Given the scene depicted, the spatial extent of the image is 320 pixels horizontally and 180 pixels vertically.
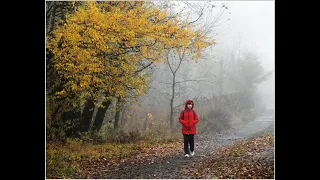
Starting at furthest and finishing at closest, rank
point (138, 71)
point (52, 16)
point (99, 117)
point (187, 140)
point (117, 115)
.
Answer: point (99, 117), point (117, 115), point (138, 71), point (52, 16), point (187, 140)

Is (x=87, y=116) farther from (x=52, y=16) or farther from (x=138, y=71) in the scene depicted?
(x=52, y=16)

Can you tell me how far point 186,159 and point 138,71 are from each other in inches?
120

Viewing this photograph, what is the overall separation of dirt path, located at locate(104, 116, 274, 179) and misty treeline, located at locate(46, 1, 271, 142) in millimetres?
409

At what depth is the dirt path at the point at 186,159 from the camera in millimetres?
7355

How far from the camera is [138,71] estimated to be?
9656 mm

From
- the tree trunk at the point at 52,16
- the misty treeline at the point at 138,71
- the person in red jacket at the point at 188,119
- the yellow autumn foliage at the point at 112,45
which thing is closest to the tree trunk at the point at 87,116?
the misty treeline at the point at 138,71

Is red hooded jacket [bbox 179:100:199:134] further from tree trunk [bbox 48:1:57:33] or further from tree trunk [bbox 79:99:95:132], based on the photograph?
tree trunk [bbox 48:1:57:33]

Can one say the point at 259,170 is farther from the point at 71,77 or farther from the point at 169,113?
the point at 71,77

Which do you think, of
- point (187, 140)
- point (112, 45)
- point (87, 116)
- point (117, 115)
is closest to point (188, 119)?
point (187, 140)

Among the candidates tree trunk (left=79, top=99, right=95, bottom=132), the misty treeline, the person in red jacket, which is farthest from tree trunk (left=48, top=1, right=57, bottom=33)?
the person in red jacket

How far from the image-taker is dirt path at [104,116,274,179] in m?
7.36

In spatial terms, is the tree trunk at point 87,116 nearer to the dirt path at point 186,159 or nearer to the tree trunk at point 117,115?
the tree trunk at point 117,115

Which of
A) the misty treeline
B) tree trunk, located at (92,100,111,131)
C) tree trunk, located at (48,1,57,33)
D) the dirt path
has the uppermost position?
tree trunk, located at (48,1,57,33)
